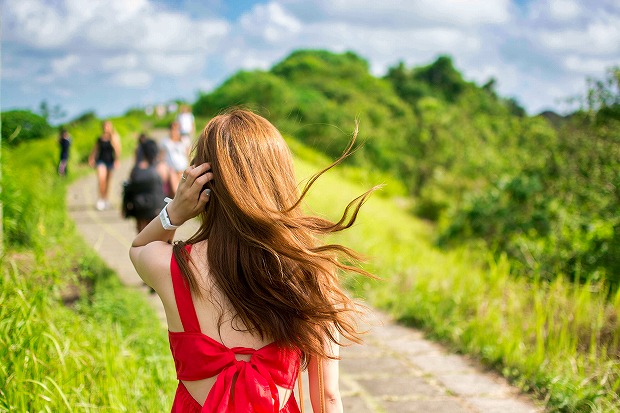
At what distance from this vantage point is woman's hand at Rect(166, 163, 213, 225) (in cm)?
159

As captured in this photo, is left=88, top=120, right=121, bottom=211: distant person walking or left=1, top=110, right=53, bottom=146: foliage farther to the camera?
left=88, top=120, right=121, bottom=211: distant person walking

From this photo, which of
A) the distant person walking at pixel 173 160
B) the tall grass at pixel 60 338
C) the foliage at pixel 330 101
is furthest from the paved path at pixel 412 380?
the distant person walking at pixel 173 160

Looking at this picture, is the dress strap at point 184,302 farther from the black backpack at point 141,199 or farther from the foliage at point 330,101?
the black backpack at point 141,199

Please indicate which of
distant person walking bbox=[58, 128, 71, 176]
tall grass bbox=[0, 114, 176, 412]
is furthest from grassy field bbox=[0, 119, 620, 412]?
distant person walking bbox=[58, 128, 71, 176]

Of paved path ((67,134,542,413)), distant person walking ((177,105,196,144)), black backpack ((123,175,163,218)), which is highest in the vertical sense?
distant person walking ((177,105,196,144))

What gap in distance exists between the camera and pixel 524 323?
4.59 m

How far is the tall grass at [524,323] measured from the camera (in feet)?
11.8

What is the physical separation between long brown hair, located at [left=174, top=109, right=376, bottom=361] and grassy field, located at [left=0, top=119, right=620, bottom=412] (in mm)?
374

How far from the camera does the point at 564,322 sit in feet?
13.5

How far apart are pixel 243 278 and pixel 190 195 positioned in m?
0.26

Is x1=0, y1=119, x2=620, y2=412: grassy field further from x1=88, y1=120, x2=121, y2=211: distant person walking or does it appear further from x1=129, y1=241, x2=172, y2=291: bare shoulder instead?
Answer: x1=88, y1=120, x2=121, y2=211: distant person walking

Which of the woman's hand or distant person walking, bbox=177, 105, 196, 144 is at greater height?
distant person walking, bbox=177, 105, 196, 144

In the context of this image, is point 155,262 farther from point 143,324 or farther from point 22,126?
point 22,126

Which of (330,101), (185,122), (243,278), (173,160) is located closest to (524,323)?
(243,278)
